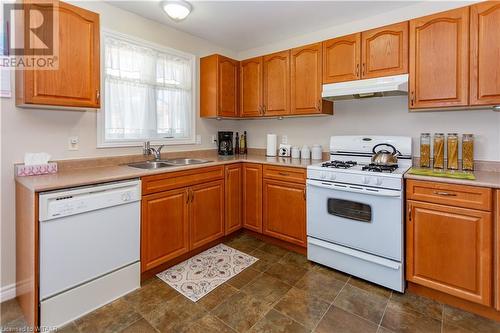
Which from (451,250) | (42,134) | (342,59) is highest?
(342,59)

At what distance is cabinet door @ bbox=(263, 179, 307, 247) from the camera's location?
8.94 feet

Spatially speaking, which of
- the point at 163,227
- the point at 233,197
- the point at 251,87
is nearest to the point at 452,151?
the point at 233,197

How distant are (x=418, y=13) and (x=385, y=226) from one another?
204 centimetres

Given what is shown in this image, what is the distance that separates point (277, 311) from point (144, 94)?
96.5 inches

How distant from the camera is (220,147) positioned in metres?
3.66

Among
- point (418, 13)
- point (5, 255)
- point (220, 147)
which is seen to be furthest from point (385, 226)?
point (5, 255)

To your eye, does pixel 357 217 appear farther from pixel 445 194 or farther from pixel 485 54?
pixel 485 54

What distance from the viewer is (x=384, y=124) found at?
2.75 meters

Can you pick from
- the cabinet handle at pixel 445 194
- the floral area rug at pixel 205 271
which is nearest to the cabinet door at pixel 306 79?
the cabinet handle at pixel 445 194

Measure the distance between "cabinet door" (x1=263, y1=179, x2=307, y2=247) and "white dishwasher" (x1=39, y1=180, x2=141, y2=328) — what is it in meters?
1.40

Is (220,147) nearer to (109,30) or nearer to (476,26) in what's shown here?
(109,30)

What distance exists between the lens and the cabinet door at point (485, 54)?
1.93 m

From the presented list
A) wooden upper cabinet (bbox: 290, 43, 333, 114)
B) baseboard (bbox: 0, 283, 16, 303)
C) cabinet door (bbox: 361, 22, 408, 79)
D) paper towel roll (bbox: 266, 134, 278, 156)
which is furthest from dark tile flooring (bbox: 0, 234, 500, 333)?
cabinet door (bbox: 361, 22, 408, 79)

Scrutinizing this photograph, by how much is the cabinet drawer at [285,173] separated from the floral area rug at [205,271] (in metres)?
0.88
